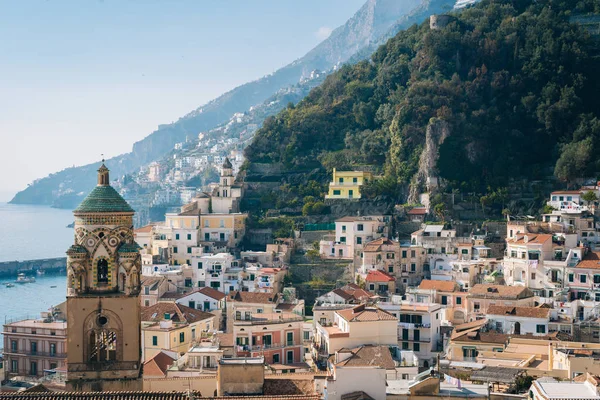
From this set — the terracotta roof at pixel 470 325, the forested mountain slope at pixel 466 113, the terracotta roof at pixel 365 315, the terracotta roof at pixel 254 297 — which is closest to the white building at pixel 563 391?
the terracotta roof at pixel 365 315

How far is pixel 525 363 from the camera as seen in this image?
3262 cm

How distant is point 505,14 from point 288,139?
21619mm

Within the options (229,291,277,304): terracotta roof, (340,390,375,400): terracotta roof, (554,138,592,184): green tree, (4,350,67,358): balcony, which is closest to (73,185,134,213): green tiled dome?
(340,390,375,400): terracotta roof

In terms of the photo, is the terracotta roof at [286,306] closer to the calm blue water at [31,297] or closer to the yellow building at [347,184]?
the yellow building at [347,184]

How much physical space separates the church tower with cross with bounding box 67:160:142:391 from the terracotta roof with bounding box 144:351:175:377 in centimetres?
904

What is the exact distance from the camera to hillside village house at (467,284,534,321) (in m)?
46.3

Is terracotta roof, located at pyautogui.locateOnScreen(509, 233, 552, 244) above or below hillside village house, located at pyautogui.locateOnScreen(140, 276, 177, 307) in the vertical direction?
above

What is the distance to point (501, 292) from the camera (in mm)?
47250

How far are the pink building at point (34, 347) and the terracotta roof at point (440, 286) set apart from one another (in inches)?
746

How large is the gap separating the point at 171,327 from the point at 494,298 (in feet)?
53.1

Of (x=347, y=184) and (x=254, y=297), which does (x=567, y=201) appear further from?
(x=254, y=297)

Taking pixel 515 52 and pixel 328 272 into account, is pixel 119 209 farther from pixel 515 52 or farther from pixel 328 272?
pixel 515 52

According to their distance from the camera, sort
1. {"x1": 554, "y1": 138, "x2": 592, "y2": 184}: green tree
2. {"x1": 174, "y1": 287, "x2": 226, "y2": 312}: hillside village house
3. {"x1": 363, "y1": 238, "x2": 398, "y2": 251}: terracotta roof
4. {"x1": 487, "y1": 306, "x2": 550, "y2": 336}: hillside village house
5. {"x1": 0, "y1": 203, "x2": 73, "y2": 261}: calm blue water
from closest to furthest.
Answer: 1. {"x1": 487, "y1": 306, "x2": 550, "y2": 336}: hillside village house
2. {"x1": 174, "y1": 287, "x2": 226, "y2": 312}: hillside village house
3. {"x1": 363, "y1": 238, "x2": 398, "y2": 251}: terracotta roof
4. {"x1": 554, "y1": 138, "x2": 592, "y2": 184}: green tree
5. {"x1": 0, "y1": 203, "x2": 73, "y2": 261}: calm blue water

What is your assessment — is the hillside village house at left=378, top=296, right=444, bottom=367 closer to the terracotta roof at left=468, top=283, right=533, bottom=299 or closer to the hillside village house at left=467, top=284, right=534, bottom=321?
the hillside village house at left=467, top=284, right=534, bottom=321
